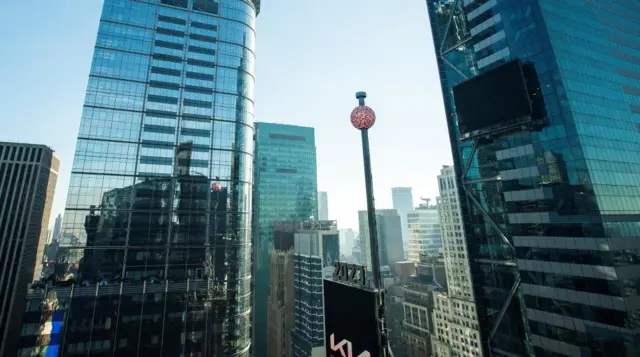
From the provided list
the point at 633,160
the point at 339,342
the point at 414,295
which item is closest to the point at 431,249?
the point at 414,295

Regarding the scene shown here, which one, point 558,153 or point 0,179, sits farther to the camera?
point 0,179

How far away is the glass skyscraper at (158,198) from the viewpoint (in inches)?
1893

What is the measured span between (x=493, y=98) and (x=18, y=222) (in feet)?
442

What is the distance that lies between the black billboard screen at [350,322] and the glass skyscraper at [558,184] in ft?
101

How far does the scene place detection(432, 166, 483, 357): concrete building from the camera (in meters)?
77.6

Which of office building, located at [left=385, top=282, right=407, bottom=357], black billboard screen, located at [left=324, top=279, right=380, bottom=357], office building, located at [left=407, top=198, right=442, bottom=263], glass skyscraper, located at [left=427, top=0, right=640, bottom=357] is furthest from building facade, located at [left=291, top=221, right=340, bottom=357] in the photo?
office building, located at [left=407, top=198, right=442, bottom=263]

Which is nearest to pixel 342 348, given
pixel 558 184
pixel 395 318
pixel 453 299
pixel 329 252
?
pixel 558 184

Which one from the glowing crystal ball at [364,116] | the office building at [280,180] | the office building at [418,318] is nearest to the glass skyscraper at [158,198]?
the glowing crystal ball at [364,116]

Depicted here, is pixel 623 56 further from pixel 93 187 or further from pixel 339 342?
pixel 93 187

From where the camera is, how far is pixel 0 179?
307 feet

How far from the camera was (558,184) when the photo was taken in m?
33.6

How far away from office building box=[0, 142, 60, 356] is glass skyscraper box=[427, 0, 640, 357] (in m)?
123

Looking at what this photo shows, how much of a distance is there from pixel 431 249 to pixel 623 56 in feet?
459

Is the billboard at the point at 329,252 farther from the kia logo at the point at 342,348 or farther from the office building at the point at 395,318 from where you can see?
the kia logo at the point at 342,348
